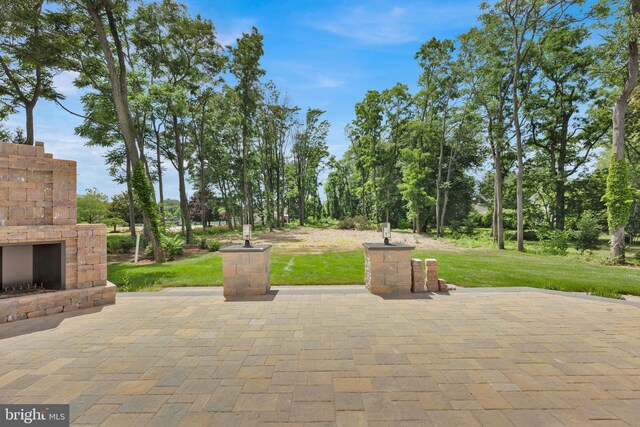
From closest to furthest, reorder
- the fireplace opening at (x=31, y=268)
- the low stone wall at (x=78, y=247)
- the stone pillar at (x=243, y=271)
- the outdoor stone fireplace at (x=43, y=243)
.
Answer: the outdoor stone fireplace at (x=43, y=243), the low stone wall at (x=78, y=247), the fireplace opening at (x=31, y=268), the stone pillar at (x=243, y=271)

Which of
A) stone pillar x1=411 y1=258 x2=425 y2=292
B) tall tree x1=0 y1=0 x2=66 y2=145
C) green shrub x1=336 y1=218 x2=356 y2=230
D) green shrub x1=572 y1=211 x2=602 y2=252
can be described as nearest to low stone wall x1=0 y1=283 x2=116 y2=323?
stone pillar x1=411 y1=258 x2=425 y2=292

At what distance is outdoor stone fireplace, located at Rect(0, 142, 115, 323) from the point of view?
472 cm

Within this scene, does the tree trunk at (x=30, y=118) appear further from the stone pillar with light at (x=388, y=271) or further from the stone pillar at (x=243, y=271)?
the stone pillar with light at (x=388, y=271)

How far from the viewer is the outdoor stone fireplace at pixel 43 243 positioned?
4.72 m

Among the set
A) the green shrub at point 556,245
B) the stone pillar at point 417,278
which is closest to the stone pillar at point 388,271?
the stone pillar at point 417,278

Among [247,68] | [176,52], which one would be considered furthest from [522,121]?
[176,52]

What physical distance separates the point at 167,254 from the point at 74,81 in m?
13.0

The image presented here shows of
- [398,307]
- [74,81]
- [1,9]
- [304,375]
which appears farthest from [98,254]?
[74,81]

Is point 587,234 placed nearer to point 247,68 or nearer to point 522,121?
point 522,121

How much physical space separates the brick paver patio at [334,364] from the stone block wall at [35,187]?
203 centimetres

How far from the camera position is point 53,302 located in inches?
193

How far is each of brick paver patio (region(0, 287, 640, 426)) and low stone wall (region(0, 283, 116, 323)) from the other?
0.41 meters

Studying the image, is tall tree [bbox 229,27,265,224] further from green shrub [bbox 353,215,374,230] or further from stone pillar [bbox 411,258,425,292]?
stone pillar [bbox 411,258,425,292]

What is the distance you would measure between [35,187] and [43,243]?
1130 millimetres
